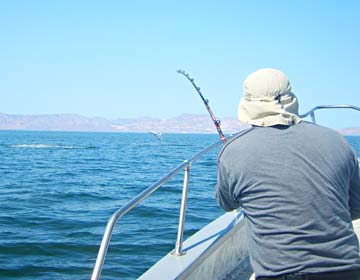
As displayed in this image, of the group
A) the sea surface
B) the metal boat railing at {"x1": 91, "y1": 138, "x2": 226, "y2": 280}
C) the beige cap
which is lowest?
the sea surface

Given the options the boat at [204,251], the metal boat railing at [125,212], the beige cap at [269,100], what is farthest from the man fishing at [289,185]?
the boat at [204,251]

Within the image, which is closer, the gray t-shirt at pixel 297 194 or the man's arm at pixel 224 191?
the gray t-shirt at pixel 297 194

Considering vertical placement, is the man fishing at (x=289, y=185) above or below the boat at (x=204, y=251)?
above

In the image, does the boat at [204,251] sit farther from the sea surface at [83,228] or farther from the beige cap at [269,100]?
the sea surface at [83,228]

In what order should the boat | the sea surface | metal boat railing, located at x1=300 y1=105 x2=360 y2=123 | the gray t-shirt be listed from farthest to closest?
the sea surface, metal boat railing, located at x1=300 y1=105 x2=360 y2=123, the boat, the gray t-shirt

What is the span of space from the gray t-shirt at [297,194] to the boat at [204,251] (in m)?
0.71

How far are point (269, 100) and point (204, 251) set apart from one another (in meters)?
1.45

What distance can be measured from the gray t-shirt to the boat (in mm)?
712

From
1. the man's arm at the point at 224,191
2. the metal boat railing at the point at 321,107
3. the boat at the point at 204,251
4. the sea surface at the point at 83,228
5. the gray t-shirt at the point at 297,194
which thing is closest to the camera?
the gray t-shirt at the point at 297,194

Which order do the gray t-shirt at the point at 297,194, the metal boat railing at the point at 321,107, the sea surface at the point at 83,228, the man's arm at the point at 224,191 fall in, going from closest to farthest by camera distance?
the gray t-shirt at the point at 297,194, the man's arm at the point at 224,191, the metal boat railing at the point at 321,107, the sea surface at the point at 83,228

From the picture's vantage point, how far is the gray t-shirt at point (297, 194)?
1682 mm

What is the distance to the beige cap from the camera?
→ 1.76 metres

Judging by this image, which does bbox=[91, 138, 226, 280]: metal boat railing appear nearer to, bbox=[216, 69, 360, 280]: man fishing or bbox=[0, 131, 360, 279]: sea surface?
bbox=[216, 69, 360, 280]: man fishing

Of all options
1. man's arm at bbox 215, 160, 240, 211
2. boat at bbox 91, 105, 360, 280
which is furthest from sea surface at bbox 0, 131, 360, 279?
man's arm at bbox 215, 160, 240, 211
